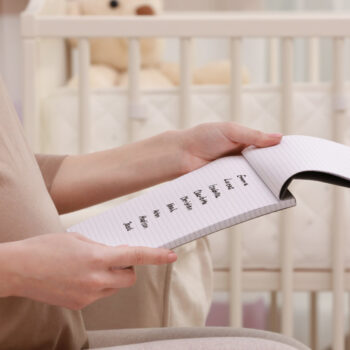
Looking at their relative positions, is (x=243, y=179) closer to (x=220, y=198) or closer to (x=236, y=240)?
(x=220, y=198)

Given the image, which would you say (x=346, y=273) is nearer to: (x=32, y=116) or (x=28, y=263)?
(x=32, y=116)

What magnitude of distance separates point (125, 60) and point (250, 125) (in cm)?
81

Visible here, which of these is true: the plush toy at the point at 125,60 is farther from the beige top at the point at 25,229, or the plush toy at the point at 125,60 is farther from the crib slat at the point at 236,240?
the beige top at the point at 25,229

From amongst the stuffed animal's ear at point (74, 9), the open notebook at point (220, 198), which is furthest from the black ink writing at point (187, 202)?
the stuffed animal's ear at point (74, 9)

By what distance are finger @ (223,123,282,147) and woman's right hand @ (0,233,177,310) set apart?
21 cm

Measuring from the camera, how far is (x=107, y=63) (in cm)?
194

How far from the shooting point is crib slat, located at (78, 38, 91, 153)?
1.21 m

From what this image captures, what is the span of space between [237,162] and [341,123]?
643 mm

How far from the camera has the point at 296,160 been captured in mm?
545

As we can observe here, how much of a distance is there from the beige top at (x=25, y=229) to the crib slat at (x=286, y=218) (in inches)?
27.3

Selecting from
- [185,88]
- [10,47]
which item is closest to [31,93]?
[185,88]

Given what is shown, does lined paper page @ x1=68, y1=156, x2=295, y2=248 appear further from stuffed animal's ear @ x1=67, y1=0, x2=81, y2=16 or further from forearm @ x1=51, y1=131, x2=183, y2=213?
stuffed animal's ear @ x1=67, y1=0, x2=81, y2=16

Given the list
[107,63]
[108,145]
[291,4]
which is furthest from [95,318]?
[291,4]

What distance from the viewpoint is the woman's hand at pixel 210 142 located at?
0.70 m
